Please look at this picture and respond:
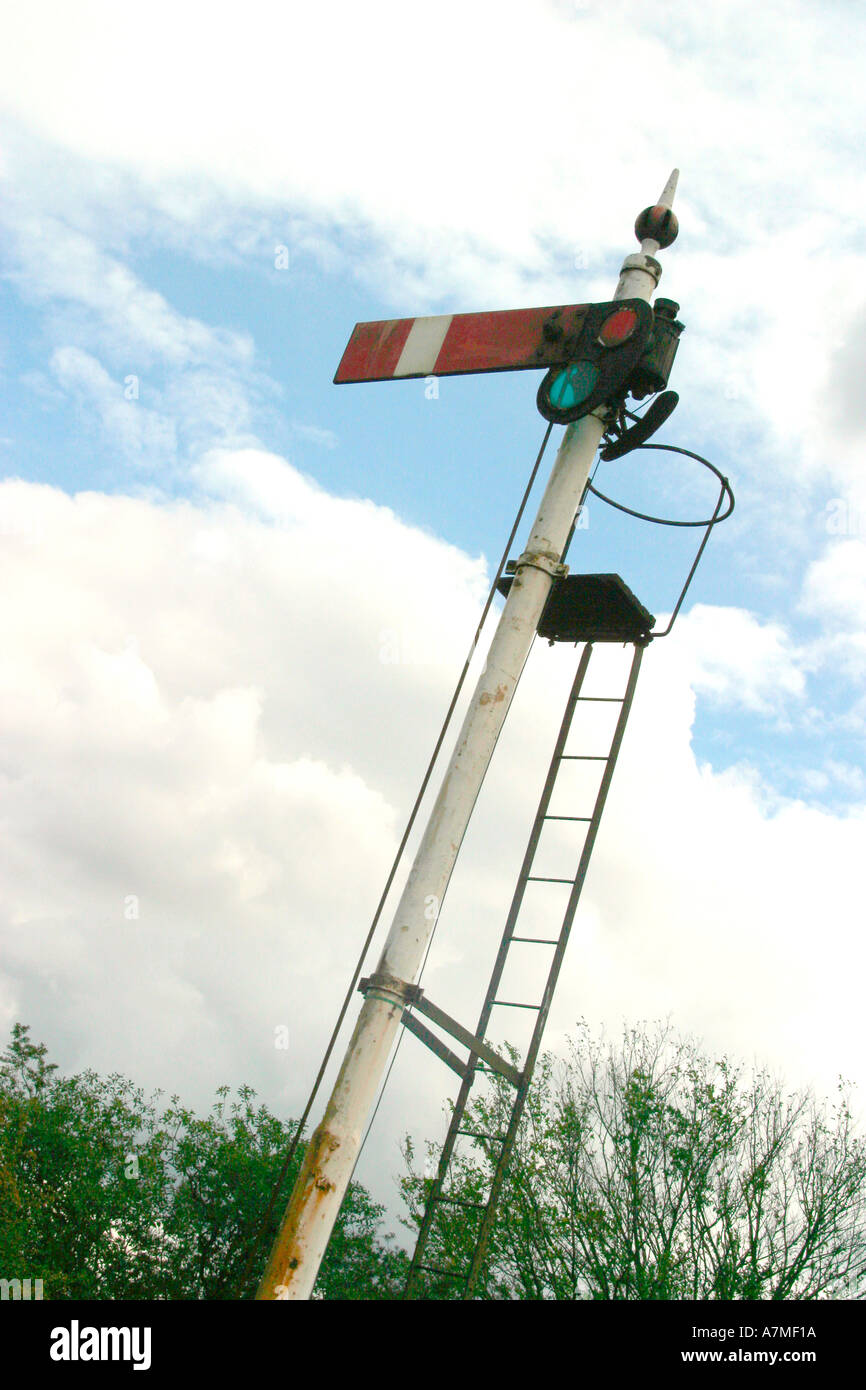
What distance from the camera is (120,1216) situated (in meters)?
25.6

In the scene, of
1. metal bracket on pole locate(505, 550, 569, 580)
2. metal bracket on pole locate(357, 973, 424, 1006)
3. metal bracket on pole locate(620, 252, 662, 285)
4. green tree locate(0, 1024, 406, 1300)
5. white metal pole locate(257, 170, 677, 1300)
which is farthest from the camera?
green tree locate(0, 1024, 406, 1300)

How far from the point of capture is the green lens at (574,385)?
5.30 m

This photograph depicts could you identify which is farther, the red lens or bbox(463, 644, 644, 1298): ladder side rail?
the red lens

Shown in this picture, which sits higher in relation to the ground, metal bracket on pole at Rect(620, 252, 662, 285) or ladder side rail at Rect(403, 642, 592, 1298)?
metal bracket on pole at Rect(620, 252, 662, 285)

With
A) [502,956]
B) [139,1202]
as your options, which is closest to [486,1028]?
[502,956]

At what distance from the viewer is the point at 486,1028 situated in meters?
5.88

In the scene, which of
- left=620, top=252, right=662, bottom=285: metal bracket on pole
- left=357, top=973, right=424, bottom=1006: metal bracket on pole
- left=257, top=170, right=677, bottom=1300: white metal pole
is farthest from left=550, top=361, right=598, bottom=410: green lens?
left=357, top=973, right=424, bottom=1006: metal bracket on pole

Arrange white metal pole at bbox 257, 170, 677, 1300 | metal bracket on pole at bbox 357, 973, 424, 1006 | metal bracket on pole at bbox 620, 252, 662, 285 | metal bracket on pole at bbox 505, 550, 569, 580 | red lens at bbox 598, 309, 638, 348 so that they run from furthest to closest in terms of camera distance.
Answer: metal bracket on pole at bbox 620, 252, 662, 285 < red lens at bbox 598, 309, 638, 348 < metal bracket on pole at bbox 505, 550, 569, 580 < metal bracket on pole at bbox 357, 973, 424, 1006 < white metal pole at bbox 257, 170, 677, 1300

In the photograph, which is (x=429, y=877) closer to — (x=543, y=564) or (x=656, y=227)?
(x=543, y=564)

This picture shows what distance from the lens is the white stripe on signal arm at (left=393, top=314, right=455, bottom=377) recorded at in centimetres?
584

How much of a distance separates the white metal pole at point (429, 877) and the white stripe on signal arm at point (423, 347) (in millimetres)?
937

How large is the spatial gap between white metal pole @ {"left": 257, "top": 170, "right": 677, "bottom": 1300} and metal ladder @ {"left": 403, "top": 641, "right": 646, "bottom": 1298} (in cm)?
20

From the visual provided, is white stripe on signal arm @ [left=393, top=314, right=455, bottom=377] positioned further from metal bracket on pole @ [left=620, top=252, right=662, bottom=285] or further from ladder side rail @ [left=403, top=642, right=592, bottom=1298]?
ladder side rail @ [left=403, top=642, right=592, bottom=1298]
